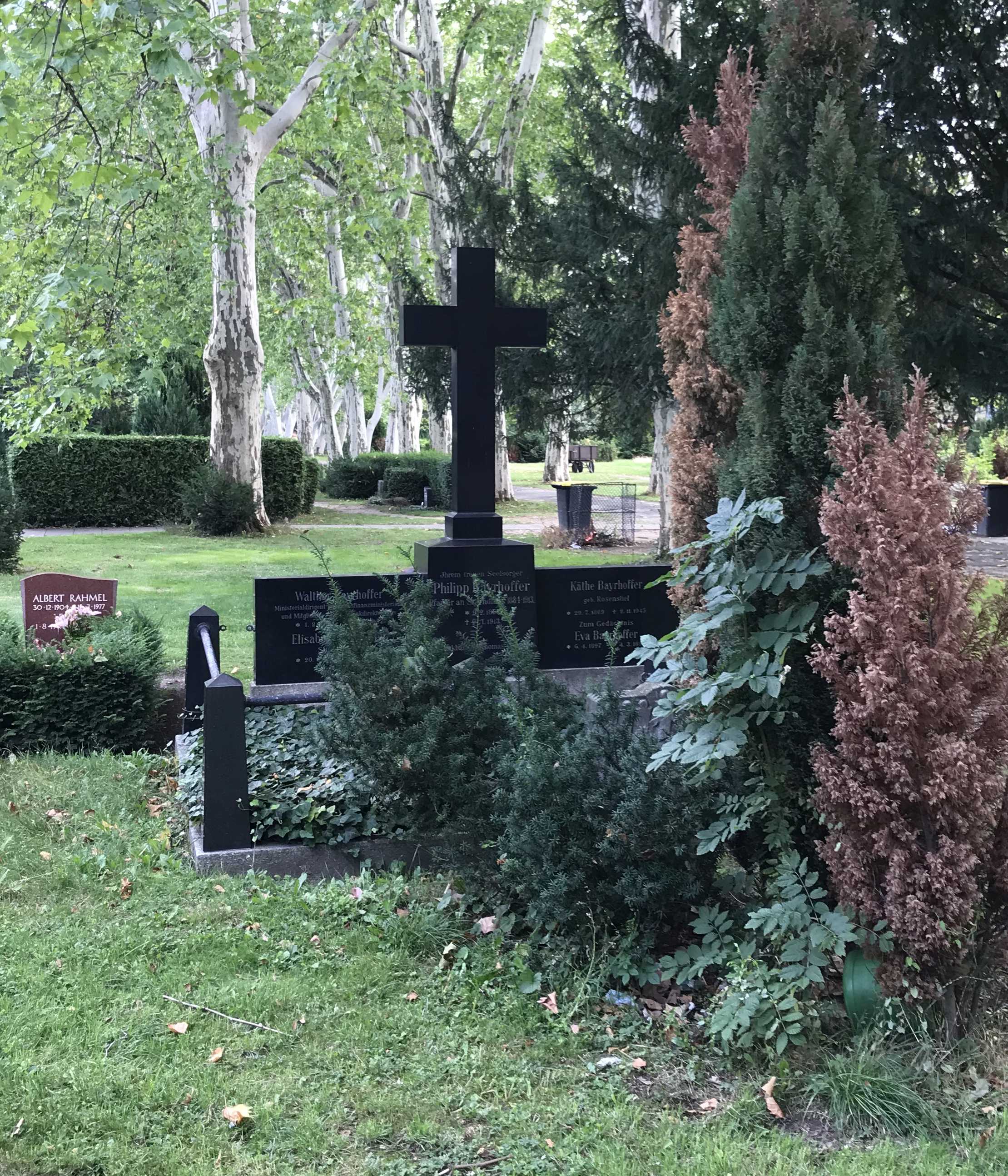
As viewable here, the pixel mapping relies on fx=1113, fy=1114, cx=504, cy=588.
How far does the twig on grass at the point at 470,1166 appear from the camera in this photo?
2.97m

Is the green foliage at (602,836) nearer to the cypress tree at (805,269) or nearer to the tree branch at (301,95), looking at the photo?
the cypress tree at (805,269)

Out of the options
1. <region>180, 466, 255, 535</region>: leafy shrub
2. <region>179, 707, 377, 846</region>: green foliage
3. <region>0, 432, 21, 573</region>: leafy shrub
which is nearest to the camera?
<region>179, 707, 377, 846</region>: green foliage

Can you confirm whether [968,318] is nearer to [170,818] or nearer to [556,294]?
[556,294]

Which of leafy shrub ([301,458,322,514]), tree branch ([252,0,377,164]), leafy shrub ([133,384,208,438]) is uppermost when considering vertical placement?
tree branch ([252,0,377,164])

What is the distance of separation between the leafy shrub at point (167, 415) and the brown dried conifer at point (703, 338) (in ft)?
62.9

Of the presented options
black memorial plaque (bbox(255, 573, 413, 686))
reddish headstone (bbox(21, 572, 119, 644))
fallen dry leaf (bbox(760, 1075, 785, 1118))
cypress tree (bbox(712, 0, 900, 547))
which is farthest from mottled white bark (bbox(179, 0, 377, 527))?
fallen dry leaf (bbox(760, 1075, 785, 1118))

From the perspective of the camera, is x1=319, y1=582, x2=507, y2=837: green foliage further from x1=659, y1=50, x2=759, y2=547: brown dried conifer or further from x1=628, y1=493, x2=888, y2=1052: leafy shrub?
x1=659, y1=50, x2=759, y2=547: brown dried conifer

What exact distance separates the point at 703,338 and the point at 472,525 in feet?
9.36

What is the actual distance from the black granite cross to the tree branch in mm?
10740

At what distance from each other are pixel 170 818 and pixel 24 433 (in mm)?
10903

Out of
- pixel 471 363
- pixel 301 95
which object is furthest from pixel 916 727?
pixel 301 95

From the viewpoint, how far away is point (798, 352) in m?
4.00

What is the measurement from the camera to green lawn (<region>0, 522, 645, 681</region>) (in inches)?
444

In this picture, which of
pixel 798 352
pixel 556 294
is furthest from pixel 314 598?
pixel 556 294
